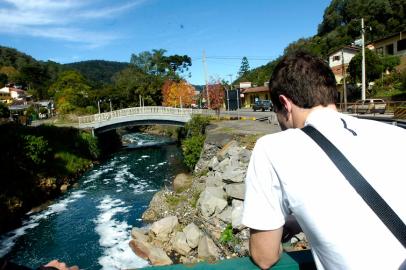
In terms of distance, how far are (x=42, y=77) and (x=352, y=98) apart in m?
86.9

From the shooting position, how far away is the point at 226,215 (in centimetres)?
1146

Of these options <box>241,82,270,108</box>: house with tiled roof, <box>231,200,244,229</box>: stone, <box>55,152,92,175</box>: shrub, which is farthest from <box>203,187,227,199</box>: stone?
<box>241,82,270,108</box>: house with tiled roof

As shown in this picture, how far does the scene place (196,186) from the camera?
52.1ft

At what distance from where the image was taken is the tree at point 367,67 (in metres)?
33.7

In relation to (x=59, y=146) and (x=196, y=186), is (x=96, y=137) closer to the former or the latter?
(x=59, y=146)

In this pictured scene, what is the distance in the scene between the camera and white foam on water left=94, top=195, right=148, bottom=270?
10891 millimetres

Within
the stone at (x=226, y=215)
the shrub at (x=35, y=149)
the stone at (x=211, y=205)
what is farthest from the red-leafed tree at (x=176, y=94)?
the stone at (x=226, y=215)

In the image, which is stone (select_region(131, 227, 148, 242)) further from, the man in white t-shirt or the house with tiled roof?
the house with tiled roof

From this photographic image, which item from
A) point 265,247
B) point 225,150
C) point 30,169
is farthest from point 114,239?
point 265,247

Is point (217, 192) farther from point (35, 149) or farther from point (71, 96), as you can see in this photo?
point (71, 96)

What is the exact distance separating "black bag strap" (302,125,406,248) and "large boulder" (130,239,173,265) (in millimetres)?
9410

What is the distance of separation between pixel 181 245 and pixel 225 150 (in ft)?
24.3

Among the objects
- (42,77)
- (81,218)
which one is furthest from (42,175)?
(42,77)

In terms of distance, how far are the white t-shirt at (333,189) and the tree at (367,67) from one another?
116ft
